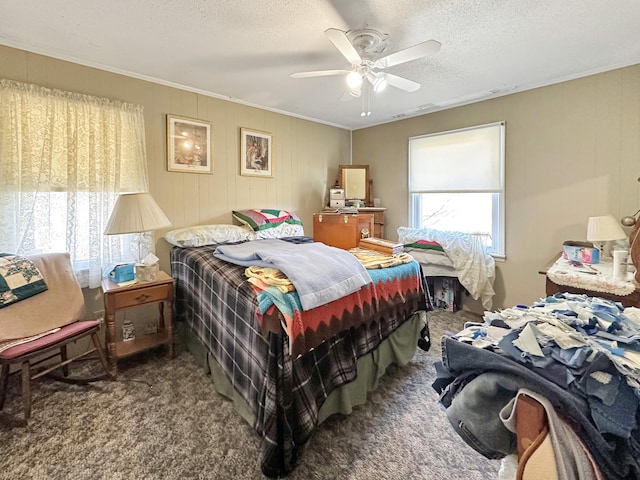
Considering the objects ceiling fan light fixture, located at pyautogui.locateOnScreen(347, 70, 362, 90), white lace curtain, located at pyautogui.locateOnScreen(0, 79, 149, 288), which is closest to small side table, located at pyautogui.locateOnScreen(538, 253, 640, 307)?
ceiling fan light fixture, located at pyautogui.locateOnScreen(347, 70, 362, 90)

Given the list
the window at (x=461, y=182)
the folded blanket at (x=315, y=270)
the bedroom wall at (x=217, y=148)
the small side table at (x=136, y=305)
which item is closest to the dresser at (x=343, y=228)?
the bedroom wall at (x=217, y=148)

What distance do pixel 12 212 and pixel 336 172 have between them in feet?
11.5

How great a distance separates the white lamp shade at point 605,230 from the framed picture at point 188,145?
11.4ft

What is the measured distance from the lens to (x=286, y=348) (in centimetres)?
146

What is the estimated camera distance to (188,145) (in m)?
3.07

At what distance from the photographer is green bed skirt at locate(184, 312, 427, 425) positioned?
178 centimetres

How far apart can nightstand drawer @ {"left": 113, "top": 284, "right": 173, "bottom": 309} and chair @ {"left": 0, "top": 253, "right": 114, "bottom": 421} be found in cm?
21

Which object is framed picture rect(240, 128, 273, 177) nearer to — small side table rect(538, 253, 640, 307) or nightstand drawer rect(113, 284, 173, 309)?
nightstand drawer rect(113, 284, 173, 309)

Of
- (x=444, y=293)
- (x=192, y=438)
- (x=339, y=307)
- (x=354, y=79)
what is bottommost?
(x=192, y=438)

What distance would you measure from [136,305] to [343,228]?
82.5 inches

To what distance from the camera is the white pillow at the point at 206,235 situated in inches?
110

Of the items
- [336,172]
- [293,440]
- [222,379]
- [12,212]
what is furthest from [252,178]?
[293,440]

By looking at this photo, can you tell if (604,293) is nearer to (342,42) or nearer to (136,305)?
(342,42)

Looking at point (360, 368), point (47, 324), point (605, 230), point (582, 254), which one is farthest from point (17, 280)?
point (605, 230)
